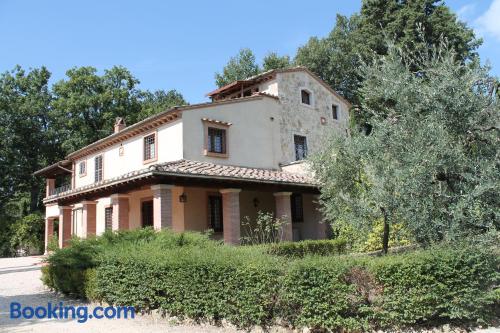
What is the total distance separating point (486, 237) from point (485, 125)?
7.64 ft

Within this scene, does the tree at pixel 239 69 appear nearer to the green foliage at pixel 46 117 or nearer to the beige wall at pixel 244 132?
the green foliage at pixel 46 117

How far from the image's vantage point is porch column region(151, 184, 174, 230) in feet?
43.6

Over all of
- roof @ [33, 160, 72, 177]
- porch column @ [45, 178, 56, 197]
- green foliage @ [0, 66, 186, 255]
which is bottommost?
porch column @ [45, 178, 56, 197]

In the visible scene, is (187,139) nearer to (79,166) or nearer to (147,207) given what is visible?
(147,207)

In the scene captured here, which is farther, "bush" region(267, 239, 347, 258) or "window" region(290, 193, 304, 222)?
"window" region(290, 193, 304, 222)

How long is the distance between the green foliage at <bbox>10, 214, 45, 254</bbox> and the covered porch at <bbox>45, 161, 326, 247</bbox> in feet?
37.7

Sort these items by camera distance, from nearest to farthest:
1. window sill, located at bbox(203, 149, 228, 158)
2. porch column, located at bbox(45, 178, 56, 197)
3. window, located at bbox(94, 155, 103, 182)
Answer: window sill, located at bbox(203, 149, 228, 158), window, located at bbox(94, 155, 103, 182), porch column, located at bbox(45, 178, 56, 197)

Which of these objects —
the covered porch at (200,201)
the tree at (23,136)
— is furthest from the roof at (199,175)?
the tree at (23,136)

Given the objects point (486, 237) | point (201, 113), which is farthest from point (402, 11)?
point (486, 237)

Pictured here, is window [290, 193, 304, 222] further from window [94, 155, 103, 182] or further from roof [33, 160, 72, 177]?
roof [33, 160, 72, 177]

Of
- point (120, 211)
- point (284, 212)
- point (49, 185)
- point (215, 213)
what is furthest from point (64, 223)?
point (284, 212)

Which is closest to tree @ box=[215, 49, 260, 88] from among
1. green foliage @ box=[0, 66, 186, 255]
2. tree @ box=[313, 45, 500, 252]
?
green foliage @ box=[0, 66, 186, 255]

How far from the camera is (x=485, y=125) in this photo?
814 centimetres

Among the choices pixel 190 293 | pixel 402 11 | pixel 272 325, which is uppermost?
pixel 402 11
